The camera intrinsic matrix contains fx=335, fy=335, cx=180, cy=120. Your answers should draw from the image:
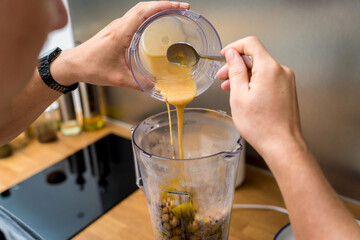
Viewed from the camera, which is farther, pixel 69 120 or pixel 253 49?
pixel 69 120

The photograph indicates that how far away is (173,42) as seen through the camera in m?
0.74

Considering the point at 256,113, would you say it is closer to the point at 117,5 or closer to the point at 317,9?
the point at 317,9

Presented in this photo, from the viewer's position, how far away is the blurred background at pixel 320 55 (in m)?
0.78

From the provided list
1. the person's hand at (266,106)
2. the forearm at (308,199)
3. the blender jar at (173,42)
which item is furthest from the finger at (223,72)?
the forearm at (308,199)

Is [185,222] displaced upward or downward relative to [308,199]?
downward

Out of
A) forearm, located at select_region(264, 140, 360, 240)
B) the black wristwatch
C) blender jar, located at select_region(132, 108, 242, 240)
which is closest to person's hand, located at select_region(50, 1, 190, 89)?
the black wristwatch

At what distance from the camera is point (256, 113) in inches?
20.6

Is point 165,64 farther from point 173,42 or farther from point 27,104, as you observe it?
point 27,104

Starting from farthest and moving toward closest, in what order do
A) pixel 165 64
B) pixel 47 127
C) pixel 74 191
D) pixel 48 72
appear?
pixel 47 127 < pixel 74 191 < pixel 48 72 < pixel 165 64

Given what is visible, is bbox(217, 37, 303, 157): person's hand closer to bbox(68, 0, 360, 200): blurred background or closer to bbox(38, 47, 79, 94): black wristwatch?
bbox(68, 0, 360, 200): blurred background

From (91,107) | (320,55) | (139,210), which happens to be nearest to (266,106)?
(320,55)

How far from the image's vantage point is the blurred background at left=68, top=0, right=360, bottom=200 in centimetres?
→ 78

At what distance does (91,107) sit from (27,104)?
45cm

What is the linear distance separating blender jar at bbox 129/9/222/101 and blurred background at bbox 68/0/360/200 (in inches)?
8.7
